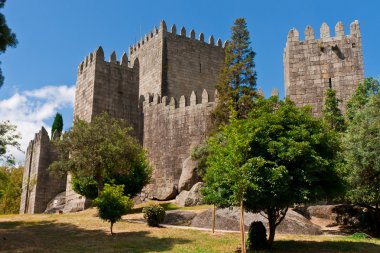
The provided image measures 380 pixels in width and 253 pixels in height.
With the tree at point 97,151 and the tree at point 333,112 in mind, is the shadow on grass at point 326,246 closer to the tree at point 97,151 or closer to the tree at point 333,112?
the tree at point 333,112

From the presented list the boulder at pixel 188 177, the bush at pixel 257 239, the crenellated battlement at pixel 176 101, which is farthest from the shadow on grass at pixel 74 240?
the crenellated battlement at pixel 176 101

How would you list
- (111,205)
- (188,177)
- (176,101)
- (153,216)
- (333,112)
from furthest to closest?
1. (176,101)
2. (188,177)
3. (333,112)
4. (153,216)
5. (111,205)

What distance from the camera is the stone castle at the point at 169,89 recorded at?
30.3 metres

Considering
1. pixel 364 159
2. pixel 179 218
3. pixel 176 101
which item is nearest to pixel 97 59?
pixel 176 101

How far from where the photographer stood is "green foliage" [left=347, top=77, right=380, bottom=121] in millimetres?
26703

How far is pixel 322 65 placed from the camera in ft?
99.8

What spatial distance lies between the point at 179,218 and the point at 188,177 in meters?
7.99

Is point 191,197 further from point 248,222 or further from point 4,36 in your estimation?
point 4,36

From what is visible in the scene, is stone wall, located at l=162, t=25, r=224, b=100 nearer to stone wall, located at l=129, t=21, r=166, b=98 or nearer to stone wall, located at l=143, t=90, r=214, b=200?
stone wall, located at l=129, t=21, r=166, b=98

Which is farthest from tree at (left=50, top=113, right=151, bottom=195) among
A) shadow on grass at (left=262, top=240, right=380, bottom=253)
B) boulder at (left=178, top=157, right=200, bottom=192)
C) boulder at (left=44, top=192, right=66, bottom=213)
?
shadow on grass at (left=262, top=240, right=380, bottom=253)

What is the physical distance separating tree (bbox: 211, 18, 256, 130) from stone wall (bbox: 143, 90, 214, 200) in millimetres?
1679

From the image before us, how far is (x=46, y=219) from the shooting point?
26.5 metres

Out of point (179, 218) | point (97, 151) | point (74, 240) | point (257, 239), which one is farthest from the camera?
point (97, 151)

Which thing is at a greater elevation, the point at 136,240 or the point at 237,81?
the point at 237,81
